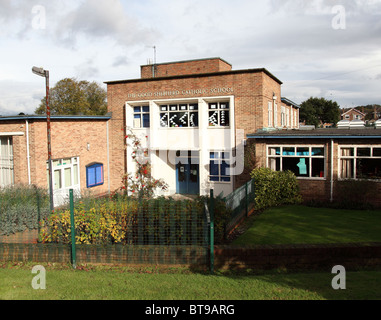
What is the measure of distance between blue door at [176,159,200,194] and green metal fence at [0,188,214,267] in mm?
11701

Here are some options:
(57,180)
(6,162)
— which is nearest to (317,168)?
(57,180)

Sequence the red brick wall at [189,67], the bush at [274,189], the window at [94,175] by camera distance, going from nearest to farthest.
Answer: the bush at [274,189]
the window at [94,175]
the red brick wall at [189,67]

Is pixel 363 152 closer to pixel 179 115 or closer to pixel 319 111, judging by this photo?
pixel 179 115

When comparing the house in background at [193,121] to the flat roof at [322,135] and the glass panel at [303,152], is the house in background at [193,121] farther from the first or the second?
the glass panel at [303,152]

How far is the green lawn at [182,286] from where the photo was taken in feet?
19.1

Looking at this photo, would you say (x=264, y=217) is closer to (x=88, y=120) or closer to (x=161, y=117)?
(x=161, y=117)

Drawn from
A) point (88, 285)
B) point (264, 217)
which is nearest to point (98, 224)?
point (88, 285)

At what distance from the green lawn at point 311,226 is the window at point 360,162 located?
2.01 m

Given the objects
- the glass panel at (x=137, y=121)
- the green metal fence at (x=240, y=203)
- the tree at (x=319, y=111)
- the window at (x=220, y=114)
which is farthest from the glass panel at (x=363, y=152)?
the tree at (x=319, y=111)

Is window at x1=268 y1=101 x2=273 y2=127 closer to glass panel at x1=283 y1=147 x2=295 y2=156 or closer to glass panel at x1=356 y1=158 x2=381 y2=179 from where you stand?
glass panel at x1=283 y1=147 x2=295 y2=156

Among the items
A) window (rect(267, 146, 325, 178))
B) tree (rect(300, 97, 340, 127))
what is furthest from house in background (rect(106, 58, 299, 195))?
tree (rect(300, 97, 340, 127))

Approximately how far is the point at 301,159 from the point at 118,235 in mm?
10687

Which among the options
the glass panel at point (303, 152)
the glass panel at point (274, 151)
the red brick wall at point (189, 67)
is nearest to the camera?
the glass panel at point (303, 152)

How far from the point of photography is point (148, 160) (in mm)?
20203
